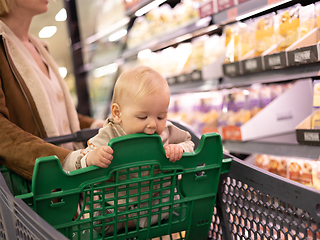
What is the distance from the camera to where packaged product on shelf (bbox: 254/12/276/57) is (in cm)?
190

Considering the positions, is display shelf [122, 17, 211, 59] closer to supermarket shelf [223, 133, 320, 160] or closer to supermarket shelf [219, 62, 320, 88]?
supermarket shelf [219, 62, 320, 88]

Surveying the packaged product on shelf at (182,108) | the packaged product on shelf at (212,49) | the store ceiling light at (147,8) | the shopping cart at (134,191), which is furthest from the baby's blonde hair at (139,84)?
the store ceiling light at (147,8)

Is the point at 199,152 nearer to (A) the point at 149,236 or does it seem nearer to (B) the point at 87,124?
(A) the point at 149,236

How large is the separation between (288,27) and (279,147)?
74cm

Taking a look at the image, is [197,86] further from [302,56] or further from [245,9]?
[302,56]

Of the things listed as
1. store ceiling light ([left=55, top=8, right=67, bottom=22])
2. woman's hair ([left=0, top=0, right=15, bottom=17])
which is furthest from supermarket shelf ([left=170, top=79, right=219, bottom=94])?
store ceiling light ([left=55, top=8, right=67, bottom=22])

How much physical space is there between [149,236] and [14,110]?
789 millimetres

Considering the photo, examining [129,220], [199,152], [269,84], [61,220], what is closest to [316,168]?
[269,84]

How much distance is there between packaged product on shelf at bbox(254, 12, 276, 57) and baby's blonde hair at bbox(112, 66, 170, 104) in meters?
1.26

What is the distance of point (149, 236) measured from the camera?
93cm

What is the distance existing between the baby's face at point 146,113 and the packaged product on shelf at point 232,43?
1.41m

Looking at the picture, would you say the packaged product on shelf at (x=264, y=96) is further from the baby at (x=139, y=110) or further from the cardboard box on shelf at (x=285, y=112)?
the baby at (x=139, y=110)

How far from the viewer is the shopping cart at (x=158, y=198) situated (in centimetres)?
72

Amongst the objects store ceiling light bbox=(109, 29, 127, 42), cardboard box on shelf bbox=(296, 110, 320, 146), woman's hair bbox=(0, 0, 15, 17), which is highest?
store ceiling light bbox=(109, 29, 127, 42)
